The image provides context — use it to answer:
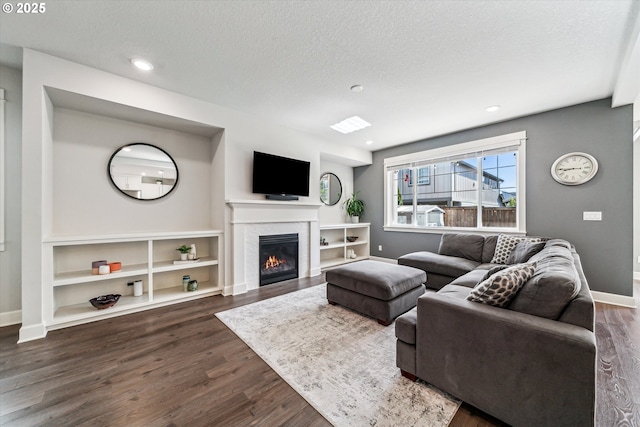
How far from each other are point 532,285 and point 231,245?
332 centimetres

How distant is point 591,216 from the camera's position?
3.23 m

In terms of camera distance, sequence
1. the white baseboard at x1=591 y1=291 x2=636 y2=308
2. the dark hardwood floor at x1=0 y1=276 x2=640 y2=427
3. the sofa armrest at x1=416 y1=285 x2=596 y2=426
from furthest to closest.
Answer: the white baseboard at x1=591 y1=291 x2=636 y2=308 < the dark hardwood floor at x1=0 y1=276 x2=640 y2=427 < the sofa armrest at x1=416 y1=285 x2=596 y2=426

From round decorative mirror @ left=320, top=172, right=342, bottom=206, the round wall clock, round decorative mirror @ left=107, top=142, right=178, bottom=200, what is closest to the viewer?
round decorative mirror @ left=107, top=142, right=178, bottom=200

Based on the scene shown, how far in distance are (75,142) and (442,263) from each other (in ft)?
16.5

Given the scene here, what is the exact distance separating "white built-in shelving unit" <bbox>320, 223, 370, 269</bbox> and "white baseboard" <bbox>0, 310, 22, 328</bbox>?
4167 millimetres

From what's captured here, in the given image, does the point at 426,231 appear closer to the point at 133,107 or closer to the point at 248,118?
the point at 248,118

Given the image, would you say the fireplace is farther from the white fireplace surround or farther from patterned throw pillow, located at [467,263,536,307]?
patterned throw pillow, located at [467,263,536,307]

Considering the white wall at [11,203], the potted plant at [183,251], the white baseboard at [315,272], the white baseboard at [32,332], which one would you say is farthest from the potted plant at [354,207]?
the white wall at [11,203]

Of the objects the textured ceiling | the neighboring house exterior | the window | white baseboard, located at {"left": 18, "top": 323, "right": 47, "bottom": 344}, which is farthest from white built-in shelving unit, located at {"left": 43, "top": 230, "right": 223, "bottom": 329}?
the neighboring house exterior

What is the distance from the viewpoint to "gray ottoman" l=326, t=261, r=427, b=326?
2523mm

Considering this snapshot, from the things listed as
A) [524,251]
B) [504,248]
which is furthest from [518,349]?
[504,248]

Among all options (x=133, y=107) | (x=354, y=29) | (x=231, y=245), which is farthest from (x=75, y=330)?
(x=354, y=29)

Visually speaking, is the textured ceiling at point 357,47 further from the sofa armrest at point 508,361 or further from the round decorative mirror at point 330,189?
the round decorative mirror at point 330,189

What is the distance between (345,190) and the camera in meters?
6.04
